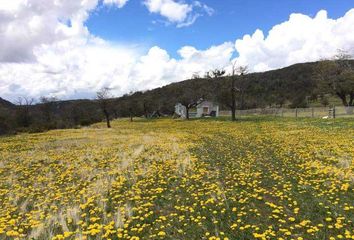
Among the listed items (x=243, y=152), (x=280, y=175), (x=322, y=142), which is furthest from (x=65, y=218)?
(x=322, y=142)

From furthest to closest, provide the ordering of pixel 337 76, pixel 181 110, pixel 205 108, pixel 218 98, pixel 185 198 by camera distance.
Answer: pixel 181 110 → pixel 205 108 → pixel 218 98 → pixel 337 76 → pixel 185 198

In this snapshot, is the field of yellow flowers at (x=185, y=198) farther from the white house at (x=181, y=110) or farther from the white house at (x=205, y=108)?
the white house at (x=181, y=110)

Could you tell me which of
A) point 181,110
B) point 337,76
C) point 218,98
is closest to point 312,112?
point 337,76

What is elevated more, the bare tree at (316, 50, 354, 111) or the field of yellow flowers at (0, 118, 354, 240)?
the bare tree at (316, 50, 354, 111)

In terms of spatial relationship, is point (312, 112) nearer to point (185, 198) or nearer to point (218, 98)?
point (218, 98)

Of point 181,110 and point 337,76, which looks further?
point 181,110

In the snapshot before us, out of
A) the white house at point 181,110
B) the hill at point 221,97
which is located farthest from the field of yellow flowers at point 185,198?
the white house at point 181,110

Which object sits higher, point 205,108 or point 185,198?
point 205,108

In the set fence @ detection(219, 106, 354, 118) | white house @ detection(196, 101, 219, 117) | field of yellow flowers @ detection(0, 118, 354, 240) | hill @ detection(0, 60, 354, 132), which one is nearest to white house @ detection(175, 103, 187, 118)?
hill @ detection(0, 60, 354, 132)

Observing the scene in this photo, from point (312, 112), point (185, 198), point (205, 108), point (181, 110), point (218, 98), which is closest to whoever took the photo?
point (185, 198)

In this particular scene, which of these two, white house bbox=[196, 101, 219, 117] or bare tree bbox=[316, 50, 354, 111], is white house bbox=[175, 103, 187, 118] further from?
bare tree bbox=[316, 50, 354, 111]

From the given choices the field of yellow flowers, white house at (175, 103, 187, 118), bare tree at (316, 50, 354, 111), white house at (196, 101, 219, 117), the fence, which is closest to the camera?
the field of yellow flowers

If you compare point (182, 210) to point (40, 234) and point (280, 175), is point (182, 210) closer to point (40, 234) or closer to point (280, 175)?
point (40, 234)

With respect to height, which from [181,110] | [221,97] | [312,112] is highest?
[221,97]
